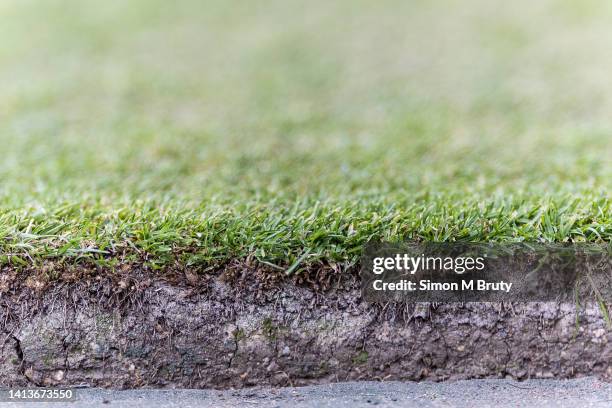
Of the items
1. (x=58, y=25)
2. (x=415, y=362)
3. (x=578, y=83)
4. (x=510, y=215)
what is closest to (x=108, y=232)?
(x=415, y=362)

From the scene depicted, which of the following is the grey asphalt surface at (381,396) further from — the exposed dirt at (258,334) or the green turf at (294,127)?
the green turf at (294,127)

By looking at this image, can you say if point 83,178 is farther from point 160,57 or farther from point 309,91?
point 160,57

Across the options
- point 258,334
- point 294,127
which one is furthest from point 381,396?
point 294,127

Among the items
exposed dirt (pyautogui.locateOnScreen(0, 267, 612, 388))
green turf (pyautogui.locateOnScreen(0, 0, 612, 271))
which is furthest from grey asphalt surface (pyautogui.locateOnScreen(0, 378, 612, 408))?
green turf (pyautogui.locateOnScreen(0, 0, 612, 271))

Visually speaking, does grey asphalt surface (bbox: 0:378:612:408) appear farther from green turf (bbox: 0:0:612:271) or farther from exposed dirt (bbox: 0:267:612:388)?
green turf (bbox: 0:0:612:271)

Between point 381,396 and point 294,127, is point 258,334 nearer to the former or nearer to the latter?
point 381,396

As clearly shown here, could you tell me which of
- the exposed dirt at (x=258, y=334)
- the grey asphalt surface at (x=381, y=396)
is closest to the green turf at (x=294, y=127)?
the exposed dirt at (x=258, y=334)
